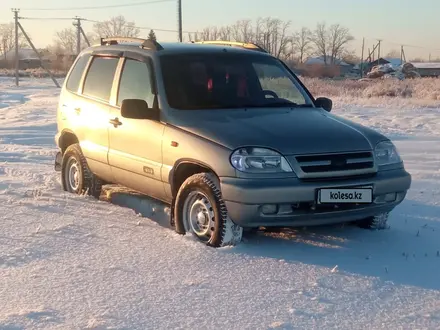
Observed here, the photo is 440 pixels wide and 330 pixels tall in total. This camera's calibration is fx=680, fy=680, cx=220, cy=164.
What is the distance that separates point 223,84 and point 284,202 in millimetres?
1738

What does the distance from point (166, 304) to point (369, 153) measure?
2.29 metres

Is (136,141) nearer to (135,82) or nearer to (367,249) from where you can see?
(135,82)

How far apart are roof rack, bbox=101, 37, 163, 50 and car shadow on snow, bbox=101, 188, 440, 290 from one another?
1.64 metres

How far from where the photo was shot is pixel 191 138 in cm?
570

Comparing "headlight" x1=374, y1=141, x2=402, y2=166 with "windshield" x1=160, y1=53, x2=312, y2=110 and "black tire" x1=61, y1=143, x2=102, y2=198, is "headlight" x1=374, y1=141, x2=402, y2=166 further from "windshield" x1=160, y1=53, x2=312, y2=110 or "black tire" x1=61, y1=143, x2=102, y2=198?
"black tire" x1=61, y1=143, x2=102, y2=198

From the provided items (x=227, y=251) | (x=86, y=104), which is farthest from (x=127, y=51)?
(x=227, y=251)

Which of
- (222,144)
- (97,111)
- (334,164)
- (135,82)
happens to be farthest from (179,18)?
(334,164)

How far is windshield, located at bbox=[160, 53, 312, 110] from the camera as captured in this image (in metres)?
6.30

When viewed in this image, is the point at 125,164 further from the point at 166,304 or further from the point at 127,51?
the point at 166,304

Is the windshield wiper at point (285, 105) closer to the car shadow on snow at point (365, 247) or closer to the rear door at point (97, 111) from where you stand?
the car shadow on snow at point (365, 247)

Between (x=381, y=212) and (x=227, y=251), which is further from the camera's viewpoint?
(x=381, y=212)

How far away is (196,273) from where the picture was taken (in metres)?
4.85

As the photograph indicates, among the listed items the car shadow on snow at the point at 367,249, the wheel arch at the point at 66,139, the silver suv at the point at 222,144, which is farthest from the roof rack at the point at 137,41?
the car shadow on snow at the point at 367,249

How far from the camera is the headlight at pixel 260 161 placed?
527 cm
